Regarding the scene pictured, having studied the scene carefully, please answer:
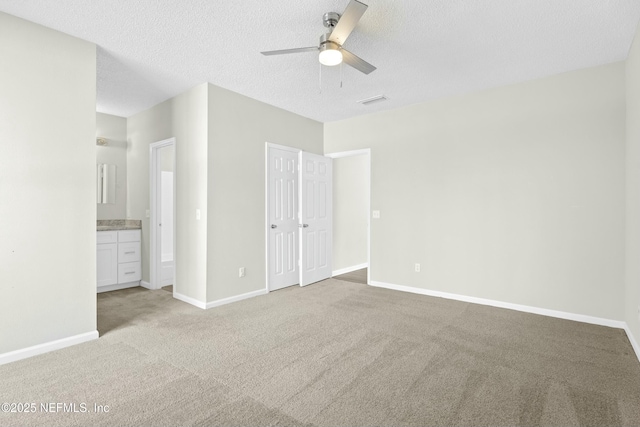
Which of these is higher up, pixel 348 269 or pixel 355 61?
pixel 355 61

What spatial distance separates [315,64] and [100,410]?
3247 mm

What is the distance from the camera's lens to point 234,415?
1.82m

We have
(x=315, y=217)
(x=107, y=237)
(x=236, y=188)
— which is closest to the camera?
(x=236, y=188)

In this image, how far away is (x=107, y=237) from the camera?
452 centimetres

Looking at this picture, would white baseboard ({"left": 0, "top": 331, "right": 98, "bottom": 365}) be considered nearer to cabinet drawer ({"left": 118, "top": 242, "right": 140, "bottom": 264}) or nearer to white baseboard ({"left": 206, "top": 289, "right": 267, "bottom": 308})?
white baseboard ({"left": 206, "top": 289, "right": 267, "bottom": 308})

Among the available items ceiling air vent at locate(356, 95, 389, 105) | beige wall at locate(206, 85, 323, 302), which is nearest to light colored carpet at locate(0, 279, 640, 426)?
beige wall at locate(206, 85, 323, 302)

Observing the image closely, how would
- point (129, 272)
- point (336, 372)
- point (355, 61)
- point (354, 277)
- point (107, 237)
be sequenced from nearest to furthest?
1. point (336, 372)
2. point (355, 61)
3. point (107, 237)
4. point (129, 272)
5. point (354, 277)

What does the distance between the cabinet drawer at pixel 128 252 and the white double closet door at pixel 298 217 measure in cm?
208

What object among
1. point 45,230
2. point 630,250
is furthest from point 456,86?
point 45,230

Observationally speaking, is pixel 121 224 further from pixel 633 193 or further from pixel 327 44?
pixel 633 193

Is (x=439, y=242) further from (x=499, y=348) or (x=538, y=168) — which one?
(x=499, y=348)

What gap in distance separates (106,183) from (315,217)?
3.30 meters

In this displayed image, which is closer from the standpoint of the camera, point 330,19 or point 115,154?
point 330,19

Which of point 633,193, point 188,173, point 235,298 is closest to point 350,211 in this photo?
point 235,298
